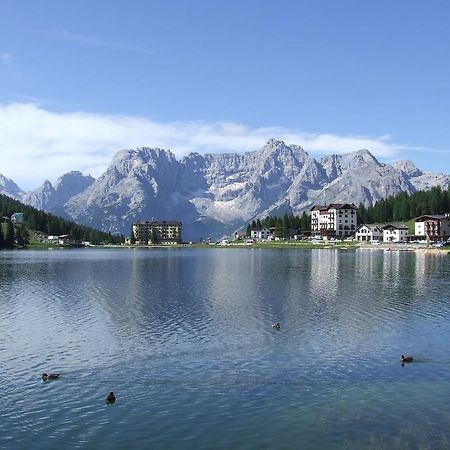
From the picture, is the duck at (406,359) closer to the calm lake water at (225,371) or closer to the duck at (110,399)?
the calm lake water at (225,371)

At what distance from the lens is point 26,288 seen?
99125 millimetres

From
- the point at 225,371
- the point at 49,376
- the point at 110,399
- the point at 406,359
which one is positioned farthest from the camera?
the point at 406,359

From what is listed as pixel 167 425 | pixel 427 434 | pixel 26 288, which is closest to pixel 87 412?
pixel 167 425

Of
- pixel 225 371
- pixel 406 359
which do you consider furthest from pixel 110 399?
pixel 406 359

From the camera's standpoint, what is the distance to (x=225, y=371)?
42.8 meters

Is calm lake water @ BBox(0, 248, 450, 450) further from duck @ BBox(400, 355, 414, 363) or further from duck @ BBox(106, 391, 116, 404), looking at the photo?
duck @ BBox(106, 391, 116, 404)

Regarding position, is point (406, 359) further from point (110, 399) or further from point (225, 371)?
point (110, 399)

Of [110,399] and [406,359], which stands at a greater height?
[406,359]

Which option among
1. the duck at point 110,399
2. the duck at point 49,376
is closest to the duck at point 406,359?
the duck at point 110,399

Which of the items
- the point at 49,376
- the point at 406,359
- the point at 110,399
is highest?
the point at 406,359

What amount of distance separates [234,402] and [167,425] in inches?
214

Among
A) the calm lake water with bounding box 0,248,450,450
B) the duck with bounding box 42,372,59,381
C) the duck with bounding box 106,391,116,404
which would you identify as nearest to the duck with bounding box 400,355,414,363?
the calm lake water with bounding box 0,248,450,450

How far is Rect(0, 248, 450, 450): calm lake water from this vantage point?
1208 inches

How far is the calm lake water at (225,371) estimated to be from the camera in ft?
101
